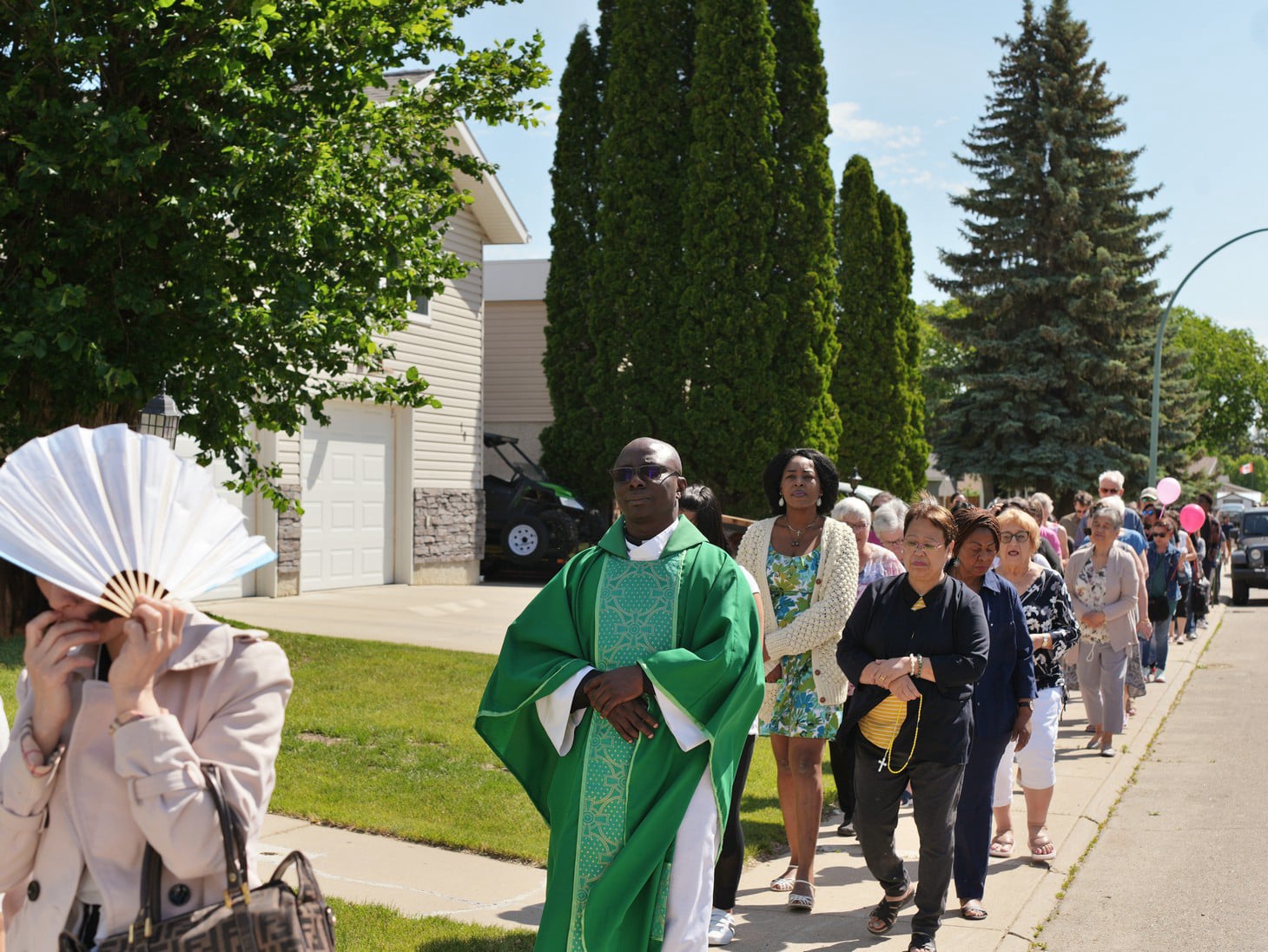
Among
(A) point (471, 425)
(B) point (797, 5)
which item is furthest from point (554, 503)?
(B) point (797, 5)

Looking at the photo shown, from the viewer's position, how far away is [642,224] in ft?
73.8

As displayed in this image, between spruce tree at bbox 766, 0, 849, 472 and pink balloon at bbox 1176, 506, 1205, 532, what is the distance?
20.1 ft

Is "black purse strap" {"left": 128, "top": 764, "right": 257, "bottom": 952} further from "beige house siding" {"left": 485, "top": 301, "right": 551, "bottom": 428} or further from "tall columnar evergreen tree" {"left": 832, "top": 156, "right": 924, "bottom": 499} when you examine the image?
"tall columnar evergreen tree" {"left": 832, "top": 156, "right": 924, "bottom": 499}

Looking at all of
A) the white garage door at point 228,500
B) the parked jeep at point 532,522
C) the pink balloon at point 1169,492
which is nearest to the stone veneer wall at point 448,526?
the parked jeep at point 532,522

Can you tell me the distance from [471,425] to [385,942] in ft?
54.6

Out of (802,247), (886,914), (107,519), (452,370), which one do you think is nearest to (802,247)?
(802,247)

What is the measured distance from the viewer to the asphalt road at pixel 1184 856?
5734mm

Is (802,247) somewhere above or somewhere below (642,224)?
below

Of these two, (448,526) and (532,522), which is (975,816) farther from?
(532,522)

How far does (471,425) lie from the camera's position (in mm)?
21188

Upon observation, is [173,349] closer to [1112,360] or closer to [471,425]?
[471,425]

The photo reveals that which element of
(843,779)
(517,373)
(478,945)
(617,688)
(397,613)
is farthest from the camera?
(517,373)

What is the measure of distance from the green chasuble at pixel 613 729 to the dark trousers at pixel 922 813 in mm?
1409

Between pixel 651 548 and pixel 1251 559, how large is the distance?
24854 mm
